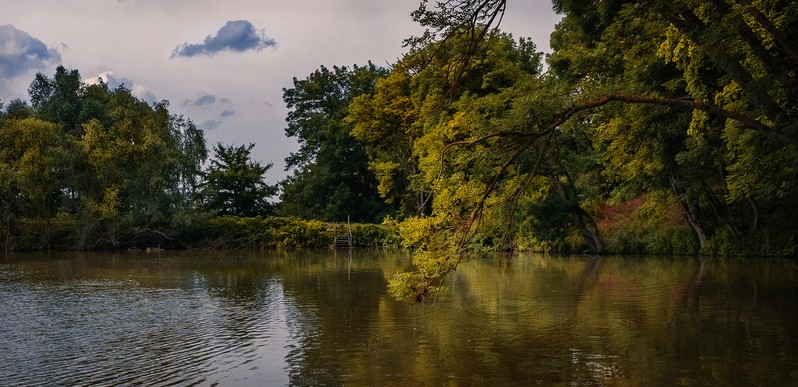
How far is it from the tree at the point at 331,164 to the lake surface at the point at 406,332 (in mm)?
33398

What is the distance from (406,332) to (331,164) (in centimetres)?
4376

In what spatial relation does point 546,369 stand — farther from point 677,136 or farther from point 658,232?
point 658,232

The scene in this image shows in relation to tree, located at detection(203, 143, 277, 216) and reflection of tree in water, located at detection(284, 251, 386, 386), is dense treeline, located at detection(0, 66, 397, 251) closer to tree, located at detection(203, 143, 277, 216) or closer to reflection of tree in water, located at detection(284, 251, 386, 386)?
tree, located at detection(203, 143, 277, 216)

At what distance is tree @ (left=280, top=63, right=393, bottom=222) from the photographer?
52.8m

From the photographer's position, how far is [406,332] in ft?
34.6

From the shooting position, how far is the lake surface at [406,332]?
7824 millimetres

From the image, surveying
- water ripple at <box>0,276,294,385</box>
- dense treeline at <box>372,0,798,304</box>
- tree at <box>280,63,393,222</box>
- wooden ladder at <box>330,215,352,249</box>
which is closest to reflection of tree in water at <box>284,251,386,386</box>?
water ripple at <box>0,276,294,385</box>

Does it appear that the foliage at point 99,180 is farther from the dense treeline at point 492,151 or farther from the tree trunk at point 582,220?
the tree trunk at point 582,220

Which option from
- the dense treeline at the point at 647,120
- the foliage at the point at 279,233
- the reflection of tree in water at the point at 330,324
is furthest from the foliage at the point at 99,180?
the reflection of tree in water at the point at 330,324

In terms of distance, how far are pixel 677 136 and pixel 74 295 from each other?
15775 mm

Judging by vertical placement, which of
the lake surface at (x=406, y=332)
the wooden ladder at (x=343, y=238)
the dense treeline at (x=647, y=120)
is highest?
the dense treeline at (x=647, y=120)

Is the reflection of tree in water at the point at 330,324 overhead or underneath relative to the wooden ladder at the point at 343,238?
underneath

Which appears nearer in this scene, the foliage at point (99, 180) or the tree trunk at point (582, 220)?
the tree trunk at point (582, 220)

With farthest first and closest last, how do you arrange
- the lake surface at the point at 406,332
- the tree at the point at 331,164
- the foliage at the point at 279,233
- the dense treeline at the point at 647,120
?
the tree at the point at 331,164 < the foliage at the point at 279,233 < the dense treeline at the point at 647,120 < the lake surface at the point at 406,332
